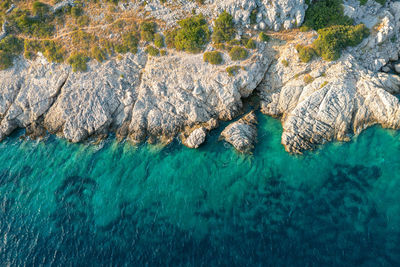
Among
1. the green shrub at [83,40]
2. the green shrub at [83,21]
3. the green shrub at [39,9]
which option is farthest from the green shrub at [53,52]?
the green shrub at [39,9]

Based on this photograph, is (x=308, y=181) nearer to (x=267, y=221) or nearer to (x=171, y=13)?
(x=267, y=221)

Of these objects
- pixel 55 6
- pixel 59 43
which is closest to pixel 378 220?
pixel 59 43

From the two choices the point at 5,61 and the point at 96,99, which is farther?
the point at 5,61

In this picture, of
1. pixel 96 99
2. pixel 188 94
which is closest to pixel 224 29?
pixel 188 94

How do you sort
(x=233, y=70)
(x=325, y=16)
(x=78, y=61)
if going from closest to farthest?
(x=233, y=70), (x=325, y=16), (x=78, y=61)

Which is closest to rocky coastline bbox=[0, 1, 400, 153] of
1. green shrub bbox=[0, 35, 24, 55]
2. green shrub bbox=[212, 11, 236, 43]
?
green shrub bbox=[212, 11, 236, 43]

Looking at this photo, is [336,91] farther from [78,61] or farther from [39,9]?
[39,9]
